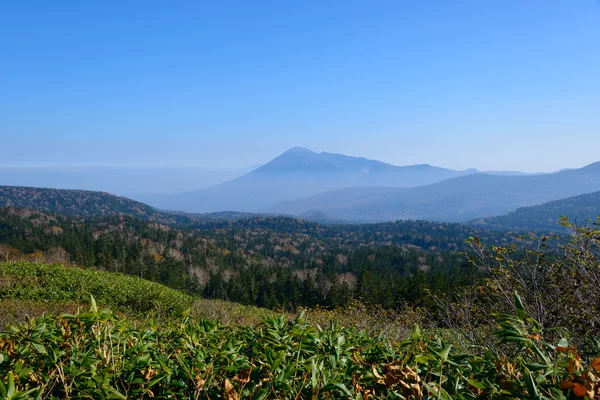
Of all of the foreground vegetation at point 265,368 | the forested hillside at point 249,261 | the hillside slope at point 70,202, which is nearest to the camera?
the foreground vegetation at point 265,368

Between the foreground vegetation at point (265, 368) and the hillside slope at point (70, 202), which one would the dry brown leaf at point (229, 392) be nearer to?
the foreground vegetation at point (265, 368)

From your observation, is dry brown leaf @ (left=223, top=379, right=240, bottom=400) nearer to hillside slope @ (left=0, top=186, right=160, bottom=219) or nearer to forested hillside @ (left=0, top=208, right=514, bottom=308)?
forested hillside @ (left=0, top=208, right=514, bottom=308)

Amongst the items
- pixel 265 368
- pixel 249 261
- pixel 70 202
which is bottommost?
pixel 249 261

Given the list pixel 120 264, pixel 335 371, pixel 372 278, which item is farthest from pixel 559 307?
pixel 120 264

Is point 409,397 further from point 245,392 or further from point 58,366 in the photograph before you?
point 58,366

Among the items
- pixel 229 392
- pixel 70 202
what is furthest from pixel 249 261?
pixel 70 202

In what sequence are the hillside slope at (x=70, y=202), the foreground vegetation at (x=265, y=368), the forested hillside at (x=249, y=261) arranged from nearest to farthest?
the foreground vegetation at (x=265, y=368) → the forested hillside at (x=249, y=261) → the hillside slope at (x=70, y=202)

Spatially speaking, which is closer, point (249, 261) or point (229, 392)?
point (229, 392)

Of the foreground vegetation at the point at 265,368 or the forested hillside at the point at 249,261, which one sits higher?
the foreground vegetation at the point at 265,368

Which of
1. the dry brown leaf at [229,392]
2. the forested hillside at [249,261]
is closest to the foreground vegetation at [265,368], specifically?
the dry brown leaf at [229,392]

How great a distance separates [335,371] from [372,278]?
44164 mm

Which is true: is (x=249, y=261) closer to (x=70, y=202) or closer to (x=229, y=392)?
(x=229, y=392)

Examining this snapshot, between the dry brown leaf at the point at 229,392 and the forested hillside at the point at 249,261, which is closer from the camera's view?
the dry brown leaf at the point at 229,392

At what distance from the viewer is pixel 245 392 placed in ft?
4.91
